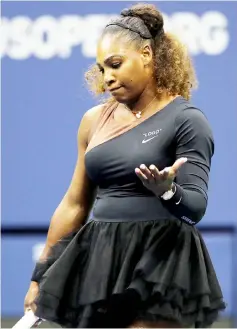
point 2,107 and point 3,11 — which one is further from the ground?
point 3,11

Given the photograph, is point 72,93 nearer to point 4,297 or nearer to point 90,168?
point 4,297

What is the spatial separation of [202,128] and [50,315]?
511 millimetres

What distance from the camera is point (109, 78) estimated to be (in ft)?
7.20

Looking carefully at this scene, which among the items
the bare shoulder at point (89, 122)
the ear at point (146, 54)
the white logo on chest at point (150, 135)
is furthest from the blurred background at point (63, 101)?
the white logo on chest at point (150, 135)

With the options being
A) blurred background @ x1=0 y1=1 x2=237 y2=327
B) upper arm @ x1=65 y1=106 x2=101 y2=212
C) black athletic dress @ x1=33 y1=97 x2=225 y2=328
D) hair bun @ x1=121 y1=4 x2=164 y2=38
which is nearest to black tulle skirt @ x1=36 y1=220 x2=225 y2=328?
black athletic dress @ x1=33 y1=97 x2=225 y2=328

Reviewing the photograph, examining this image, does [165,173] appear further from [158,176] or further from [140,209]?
[140,209]

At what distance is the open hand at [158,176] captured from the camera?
198 centimetres

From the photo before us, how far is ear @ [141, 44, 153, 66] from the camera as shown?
2.23 meters

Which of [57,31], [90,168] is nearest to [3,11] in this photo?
[57,31]

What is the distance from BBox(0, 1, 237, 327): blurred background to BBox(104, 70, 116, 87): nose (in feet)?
5.15

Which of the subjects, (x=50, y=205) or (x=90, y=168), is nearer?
(x=90, y=168)

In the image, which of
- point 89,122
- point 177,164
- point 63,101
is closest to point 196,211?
point 177,164

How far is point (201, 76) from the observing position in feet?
12.4

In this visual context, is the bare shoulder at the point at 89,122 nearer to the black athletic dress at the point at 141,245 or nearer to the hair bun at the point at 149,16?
the black athletic dress at the point at 141,245
